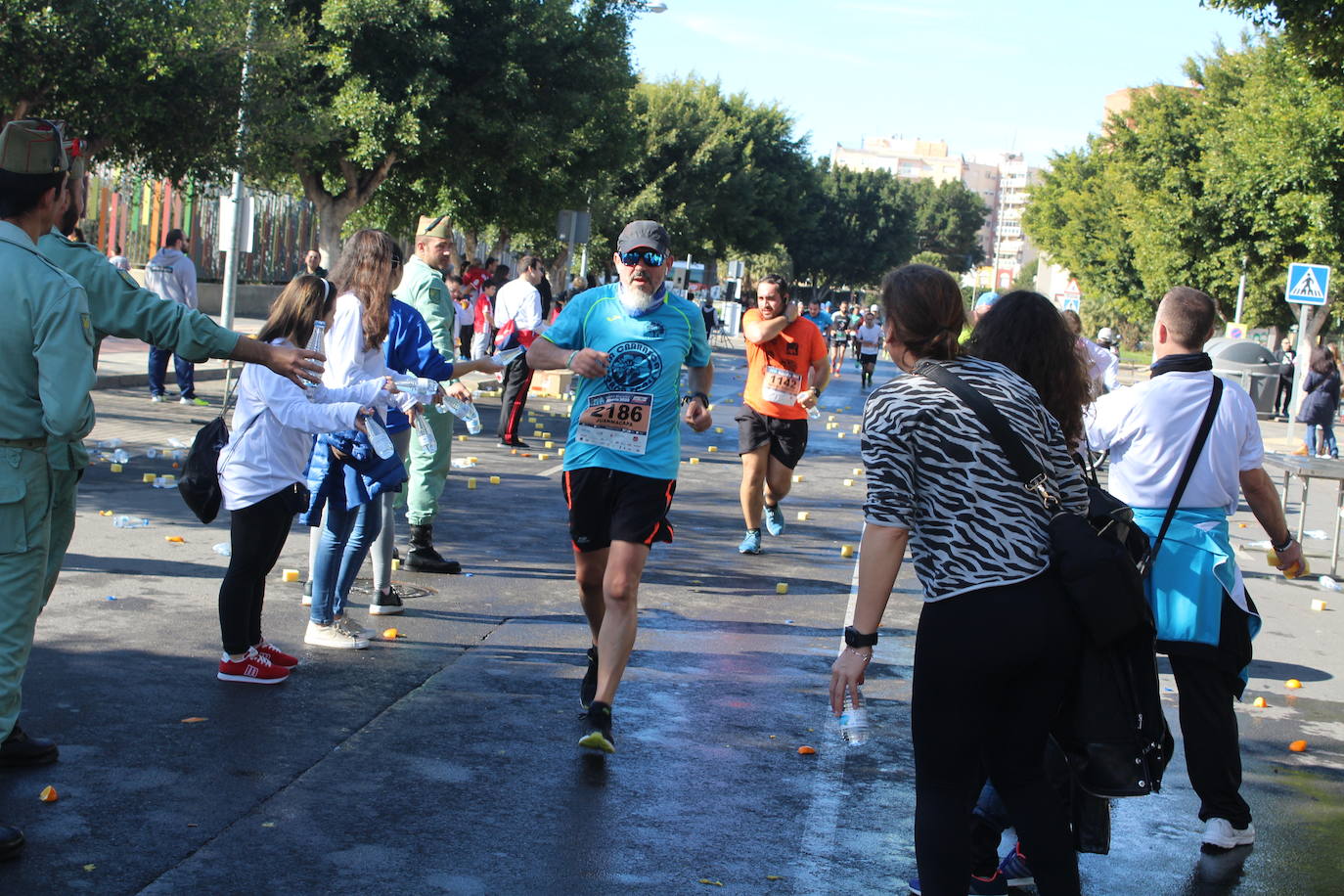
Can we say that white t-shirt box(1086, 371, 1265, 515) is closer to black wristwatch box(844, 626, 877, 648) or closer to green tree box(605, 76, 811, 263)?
black wristwatch box(844, 626, 877, 648)

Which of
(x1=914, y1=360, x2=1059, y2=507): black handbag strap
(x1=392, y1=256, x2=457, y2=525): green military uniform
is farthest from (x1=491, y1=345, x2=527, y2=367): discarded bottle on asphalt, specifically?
(x1=914, y1=360, x2=1059, y2=507): black handbag strap

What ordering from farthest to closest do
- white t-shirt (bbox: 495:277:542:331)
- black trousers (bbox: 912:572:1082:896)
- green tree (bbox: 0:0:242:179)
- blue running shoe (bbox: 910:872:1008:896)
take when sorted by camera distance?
white t-shirt (bbox: 495:277:542:331) < green tree (bbox: 0:0:242:179) < blue running shoe (bbox: 910:872:1008:896) < black trousers (bbox: 912:572:1082:896)

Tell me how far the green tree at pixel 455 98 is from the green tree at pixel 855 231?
6033cm

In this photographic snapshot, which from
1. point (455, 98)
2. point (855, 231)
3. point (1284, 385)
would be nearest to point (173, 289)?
point (455, 98)

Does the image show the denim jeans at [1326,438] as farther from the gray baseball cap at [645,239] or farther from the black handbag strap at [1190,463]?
the gray baseball cap at [645,239]

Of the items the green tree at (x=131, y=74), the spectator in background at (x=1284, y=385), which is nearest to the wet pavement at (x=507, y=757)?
the green tree at (x=131, y=74)

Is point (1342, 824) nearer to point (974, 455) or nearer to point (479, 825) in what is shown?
point (974, 455)

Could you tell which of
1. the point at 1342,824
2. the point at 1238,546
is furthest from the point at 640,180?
the point at 1342,824

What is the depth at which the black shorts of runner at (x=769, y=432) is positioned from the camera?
31.9ft

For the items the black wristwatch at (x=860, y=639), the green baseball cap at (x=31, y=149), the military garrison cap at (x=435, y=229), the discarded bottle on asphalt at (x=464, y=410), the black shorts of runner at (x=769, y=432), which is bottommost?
the black wristwatch at (x=860, y=639)

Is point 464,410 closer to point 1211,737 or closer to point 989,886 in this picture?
point 989,886

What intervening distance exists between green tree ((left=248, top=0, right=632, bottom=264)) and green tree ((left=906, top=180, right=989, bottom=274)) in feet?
289

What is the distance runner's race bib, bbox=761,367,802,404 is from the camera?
968 cm

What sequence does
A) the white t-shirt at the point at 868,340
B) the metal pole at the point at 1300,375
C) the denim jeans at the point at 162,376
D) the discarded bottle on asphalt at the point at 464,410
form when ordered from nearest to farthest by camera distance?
the discarded bottle on asphalt at the point at 464,410 < the denim jeans at the point at 162,376 < the metal pole at the point at 1300,375 < the white t-shirt at the point at 868,340
